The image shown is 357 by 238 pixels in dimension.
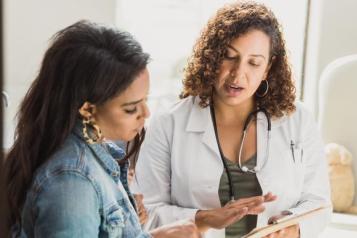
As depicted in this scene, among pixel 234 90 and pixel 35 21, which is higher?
pixel 35 21

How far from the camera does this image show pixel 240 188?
4.97 ft

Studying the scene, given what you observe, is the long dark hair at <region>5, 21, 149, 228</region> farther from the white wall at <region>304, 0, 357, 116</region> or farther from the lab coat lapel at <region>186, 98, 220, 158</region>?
the white wall at <region>304, 0, 357, 116</region>

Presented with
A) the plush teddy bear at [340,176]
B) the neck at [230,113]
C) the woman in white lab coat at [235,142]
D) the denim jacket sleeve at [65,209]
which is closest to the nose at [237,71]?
the woman in white lab coat at [235,142]

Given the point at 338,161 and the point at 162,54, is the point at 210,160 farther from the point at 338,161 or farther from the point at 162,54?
the point at 162,54

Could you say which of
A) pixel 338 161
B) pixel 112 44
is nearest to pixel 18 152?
pixel 112 44

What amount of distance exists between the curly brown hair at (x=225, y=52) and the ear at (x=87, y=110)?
0.68 metres

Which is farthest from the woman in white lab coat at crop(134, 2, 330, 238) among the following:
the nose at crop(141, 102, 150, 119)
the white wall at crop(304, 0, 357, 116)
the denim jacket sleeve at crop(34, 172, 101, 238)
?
the white wall at crop(304, 0, 357, 116)

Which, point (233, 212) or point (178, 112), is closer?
point (233, 212)

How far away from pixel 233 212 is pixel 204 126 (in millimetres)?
334

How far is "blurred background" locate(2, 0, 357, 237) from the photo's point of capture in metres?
2.51

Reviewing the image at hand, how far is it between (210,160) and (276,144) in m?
0.20

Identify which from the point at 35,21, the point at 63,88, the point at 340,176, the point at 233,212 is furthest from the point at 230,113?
the point at 35,21

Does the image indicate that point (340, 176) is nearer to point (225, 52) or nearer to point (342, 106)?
point (342, 106)

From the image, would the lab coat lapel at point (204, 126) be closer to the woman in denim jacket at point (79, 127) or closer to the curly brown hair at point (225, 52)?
the curly brown hair at point (225, 52)
